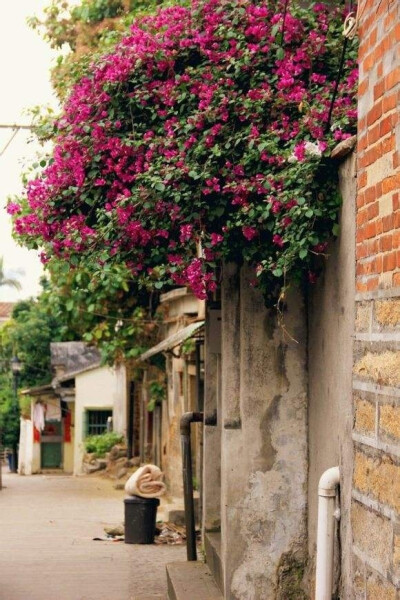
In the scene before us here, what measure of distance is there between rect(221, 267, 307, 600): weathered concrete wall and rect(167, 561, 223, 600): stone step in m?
0.55

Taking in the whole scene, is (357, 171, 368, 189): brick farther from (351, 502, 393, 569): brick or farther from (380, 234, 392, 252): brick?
(351, 502, 393, 569): brick

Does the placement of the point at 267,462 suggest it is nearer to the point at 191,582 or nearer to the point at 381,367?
the point at 191,582

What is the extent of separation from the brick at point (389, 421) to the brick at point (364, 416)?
13 cm

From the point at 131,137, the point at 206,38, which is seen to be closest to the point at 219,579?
the point at 131,137

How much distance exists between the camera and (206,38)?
823cm

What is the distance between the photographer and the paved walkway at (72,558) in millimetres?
11180

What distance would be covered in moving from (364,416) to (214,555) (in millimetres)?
4885

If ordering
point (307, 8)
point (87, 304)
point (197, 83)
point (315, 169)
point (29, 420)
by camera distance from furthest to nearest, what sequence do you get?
point (29, 420) → point (87, 304) → point (307, 8) → point (197, 83) → point (315, 169)

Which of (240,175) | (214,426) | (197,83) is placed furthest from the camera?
(214,426)

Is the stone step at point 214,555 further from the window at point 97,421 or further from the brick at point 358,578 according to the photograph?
the window at point 97,421

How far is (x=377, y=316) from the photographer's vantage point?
15.8 ft

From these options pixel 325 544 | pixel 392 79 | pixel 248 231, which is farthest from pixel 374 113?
pixel 248 231

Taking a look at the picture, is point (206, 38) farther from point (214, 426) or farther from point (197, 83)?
point (214, 426)

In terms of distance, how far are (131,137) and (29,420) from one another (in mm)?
40034
